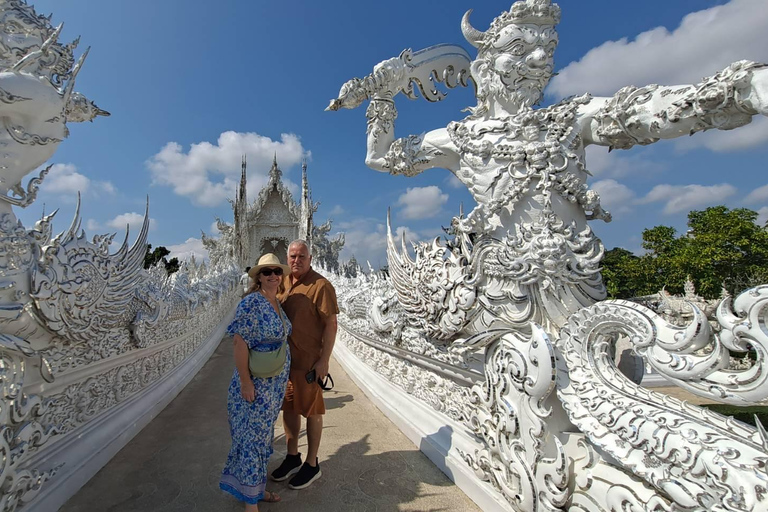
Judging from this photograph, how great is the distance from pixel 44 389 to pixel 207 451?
1.14 meters

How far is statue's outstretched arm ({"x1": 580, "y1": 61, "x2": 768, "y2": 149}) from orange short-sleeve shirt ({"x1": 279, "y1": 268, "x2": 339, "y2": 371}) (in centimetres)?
182

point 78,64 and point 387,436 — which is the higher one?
point 78,64

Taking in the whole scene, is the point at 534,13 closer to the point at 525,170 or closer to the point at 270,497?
the point at 525,170

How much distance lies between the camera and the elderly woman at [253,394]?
6.69ft

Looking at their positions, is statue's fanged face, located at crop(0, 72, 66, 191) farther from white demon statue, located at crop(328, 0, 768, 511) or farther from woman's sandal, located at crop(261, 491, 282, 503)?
woman's sandal, located at crop(261, 491, 282, 503)

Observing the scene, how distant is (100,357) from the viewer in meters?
2.76

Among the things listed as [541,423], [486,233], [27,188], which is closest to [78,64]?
[27,188]

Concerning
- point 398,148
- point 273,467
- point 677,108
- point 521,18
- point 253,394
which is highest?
point 521,18

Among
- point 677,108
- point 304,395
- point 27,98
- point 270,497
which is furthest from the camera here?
point 304,395

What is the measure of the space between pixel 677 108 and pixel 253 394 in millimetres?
2424

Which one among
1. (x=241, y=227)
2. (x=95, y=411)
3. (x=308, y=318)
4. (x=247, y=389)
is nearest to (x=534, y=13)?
(x=308, y=318)

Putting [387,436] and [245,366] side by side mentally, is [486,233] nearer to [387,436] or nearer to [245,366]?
[245,366]

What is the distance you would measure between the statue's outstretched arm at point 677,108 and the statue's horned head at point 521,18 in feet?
2.12

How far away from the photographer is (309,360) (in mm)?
2494
